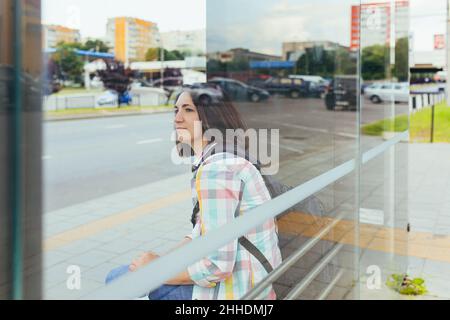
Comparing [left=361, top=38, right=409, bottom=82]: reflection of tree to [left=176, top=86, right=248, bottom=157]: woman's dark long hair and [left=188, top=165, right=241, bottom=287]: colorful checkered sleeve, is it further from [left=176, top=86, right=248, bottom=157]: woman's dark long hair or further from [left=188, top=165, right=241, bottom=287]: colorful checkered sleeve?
[left=188, top=165, right=241, bottom=287]: colorful checkered sleeve

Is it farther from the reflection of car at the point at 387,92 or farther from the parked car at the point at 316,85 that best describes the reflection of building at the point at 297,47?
the reflection of car at the point at 387,92

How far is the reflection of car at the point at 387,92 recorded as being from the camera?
3061mm

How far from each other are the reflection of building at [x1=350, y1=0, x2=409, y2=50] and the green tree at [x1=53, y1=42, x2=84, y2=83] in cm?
203

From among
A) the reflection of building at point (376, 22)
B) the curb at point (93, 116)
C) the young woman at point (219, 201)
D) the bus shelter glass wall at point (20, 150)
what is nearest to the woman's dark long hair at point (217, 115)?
the young woman at point (219, 201)

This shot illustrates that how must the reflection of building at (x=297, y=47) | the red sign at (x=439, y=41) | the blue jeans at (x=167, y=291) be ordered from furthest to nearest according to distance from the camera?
the red sign at (x=439, y=41), the reflection of building at (x=297, y=47), the blue jeans at (x=167, y=291)

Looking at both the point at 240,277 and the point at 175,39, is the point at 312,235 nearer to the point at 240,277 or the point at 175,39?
the point at 240,277

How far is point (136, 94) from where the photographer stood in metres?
1.49

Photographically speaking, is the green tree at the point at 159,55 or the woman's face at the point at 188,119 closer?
the green tree at the point at 159,55

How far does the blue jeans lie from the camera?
4.39ft

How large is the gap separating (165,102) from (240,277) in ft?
2.14

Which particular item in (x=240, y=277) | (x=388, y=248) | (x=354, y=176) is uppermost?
(x=354, y=176)

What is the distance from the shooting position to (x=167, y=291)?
1441 millimetres

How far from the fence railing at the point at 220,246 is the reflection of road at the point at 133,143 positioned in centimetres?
19

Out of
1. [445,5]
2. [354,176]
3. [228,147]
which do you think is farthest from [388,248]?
[445,5]
